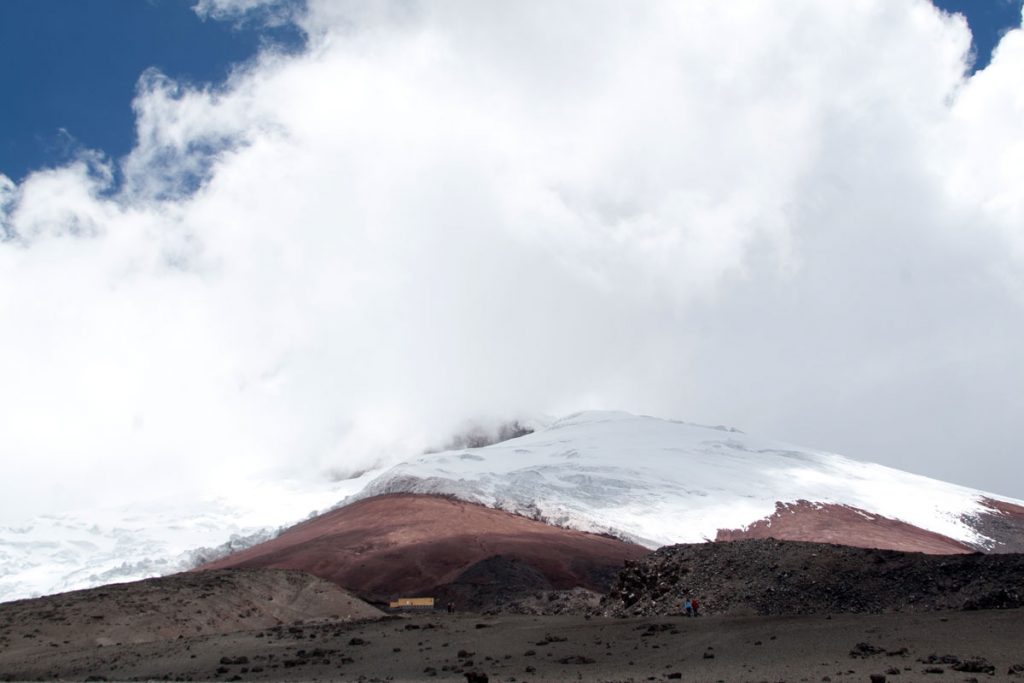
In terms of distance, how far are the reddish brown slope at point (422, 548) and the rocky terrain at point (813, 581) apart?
32517 millimetres

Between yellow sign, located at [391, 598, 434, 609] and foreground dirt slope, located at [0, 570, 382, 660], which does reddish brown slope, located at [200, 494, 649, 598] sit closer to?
yellow sign, located at [391, 598, 434, 609]

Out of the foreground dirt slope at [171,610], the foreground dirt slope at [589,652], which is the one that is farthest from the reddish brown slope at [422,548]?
the foreground dirt slope at [589,652]

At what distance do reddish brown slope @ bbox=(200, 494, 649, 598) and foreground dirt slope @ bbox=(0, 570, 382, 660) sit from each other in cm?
1468

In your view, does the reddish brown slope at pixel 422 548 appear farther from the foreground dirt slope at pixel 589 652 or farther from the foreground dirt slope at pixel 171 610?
the foreground dirt slope at pixel 589 652

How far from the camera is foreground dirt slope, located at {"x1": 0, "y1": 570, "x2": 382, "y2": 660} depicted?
119 ft

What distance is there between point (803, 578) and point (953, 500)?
317ft

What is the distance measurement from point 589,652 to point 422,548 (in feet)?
162

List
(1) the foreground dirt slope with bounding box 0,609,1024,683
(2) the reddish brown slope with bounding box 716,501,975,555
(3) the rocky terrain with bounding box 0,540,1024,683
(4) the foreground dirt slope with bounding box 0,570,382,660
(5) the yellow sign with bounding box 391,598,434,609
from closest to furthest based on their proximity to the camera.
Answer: (1) the foreground dirt slope with bounding box 0,609,1024,683, (3) the rocky terrain with bounding box 0,540,1024,683, (4) the foreground dirt slope with bounding box 0,570,382,660, (5) the yellow sign with bounding box 391,598,434,609, (2) the reddish brown slope with bounding box 716,501,975,555

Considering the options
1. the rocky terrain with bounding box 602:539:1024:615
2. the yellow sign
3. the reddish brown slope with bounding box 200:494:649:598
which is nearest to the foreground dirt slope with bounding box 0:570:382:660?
the yellow sign

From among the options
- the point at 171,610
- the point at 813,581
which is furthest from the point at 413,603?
the point at 813,581

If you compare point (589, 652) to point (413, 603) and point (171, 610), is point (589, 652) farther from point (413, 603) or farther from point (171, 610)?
point (413, 603)

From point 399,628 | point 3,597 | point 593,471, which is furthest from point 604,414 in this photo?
point 399,628

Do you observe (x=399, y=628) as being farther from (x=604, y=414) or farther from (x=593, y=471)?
(x=604, y=414)

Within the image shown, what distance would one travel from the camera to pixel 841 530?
89812 millimetres
